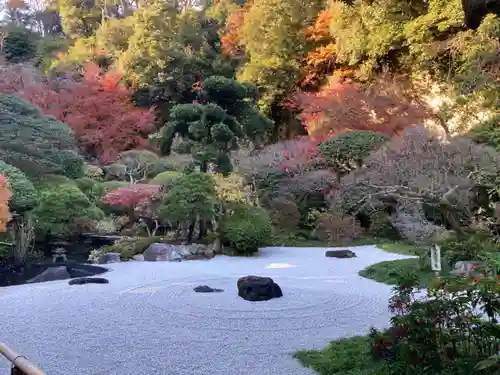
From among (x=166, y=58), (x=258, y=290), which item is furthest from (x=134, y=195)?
(x=166, y=58)

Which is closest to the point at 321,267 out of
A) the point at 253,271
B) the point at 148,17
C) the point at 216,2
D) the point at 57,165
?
the point at 253,271

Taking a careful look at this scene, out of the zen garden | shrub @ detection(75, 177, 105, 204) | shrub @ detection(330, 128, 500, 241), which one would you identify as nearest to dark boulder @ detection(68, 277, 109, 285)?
the zen garden

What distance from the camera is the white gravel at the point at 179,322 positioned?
12.3 feet

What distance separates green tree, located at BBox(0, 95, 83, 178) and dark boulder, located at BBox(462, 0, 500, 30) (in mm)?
9960

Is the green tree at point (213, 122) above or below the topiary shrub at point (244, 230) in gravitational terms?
above

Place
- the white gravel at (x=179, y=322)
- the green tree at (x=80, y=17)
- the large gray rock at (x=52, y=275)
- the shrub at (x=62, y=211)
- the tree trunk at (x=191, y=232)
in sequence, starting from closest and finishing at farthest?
1. the white gravel at (x=179, y=322)
2. the large gray rock at (x=52, y=275)
3. the shrub at (x=62, y=211)
4. the tree trunk at (x=191, y=232)
5. the green tree at (x=80, y=17)

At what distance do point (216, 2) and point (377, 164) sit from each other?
14.1 m

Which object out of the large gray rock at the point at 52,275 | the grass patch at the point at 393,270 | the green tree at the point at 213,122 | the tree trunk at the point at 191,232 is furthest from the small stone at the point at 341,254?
the large gray rock at the point at 52,275

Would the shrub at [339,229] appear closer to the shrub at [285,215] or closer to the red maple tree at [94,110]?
the shrub at [285,215]

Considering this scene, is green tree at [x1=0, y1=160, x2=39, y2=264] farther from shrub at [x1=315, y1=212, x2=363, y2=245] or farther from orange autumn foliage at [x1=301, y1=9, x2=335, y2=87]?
orange autumn foliage at [x1=301, y1=9, x2=335, y2=87]

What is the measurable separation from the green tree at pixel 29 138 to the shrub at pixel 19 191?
3.79 feet

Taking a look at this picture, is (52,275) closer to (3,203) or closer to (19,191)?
(3,203)

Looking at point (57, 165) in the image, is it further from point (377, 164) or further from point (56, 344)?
point (56, 344)

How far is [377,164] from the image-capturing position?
1026 centimetres
